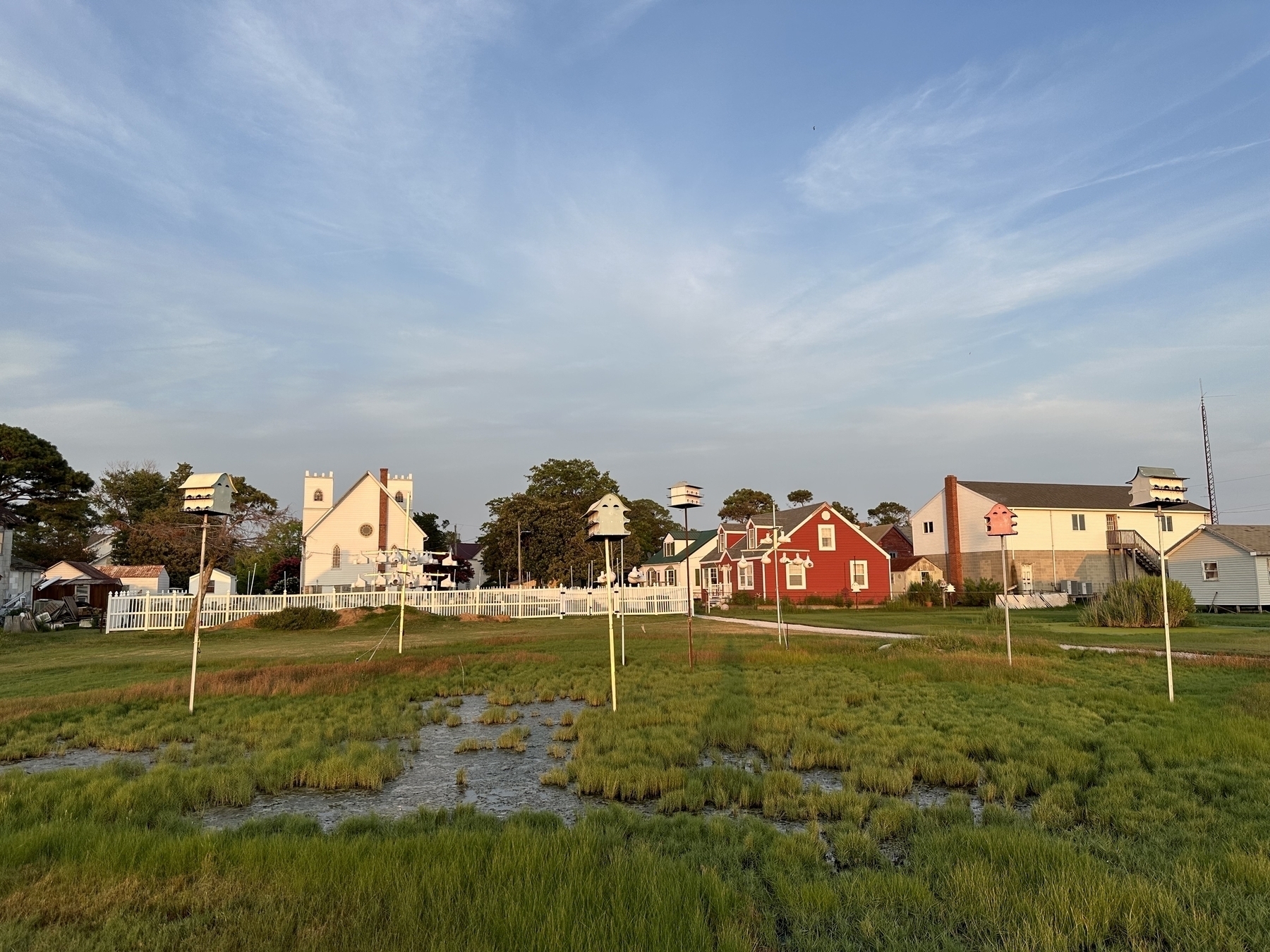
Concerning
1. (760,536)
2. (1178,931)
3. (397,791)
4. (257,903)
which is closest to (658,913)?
(257,903)

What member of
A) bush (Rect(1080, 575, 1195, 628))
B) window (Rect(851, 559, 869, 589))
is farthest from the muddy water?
window (Rect(851, 559, 869, 589))

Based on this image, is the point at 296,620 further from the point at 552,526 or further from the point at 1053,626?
the point at 1053,626

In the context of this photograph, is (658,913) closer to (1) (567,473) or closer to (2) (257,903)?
(2) (257,903)

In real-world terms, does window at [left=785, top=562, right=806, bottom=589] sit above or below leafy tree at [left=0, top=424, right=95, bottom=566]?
below

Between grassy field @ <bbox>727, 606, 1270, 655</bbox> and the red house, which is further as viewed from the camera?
the red house

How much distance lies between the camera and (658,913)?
14.1 feet

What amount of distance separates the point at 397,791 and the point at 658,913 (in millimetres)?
4203

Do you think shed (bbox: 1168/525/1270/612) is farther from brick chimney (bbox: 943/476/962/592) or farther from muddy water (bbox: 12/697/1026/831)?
muddy water (bbox: 12/697/1026/831)

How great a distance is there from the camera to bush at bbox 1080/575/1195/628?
2730 centimetres

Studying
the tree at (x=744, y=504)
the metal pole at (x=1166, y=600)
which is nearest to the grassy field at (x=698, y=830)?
the metal pole at (x=1166, y=600)

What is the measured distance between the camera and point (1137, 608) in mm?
27672

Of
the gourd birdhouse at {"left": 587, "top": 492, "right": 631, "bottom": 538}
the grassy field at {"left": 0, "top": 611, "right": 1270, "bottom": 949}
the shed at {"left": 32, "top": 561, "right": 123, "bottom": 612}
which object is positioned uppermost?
the gourd birdhouse at {"left": 587, "top": 492, "right": 631, "bottom": 538}

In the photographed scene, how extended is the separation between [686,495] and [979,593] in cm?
3815

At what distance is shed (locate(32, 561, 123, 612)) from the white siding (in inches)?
2410
